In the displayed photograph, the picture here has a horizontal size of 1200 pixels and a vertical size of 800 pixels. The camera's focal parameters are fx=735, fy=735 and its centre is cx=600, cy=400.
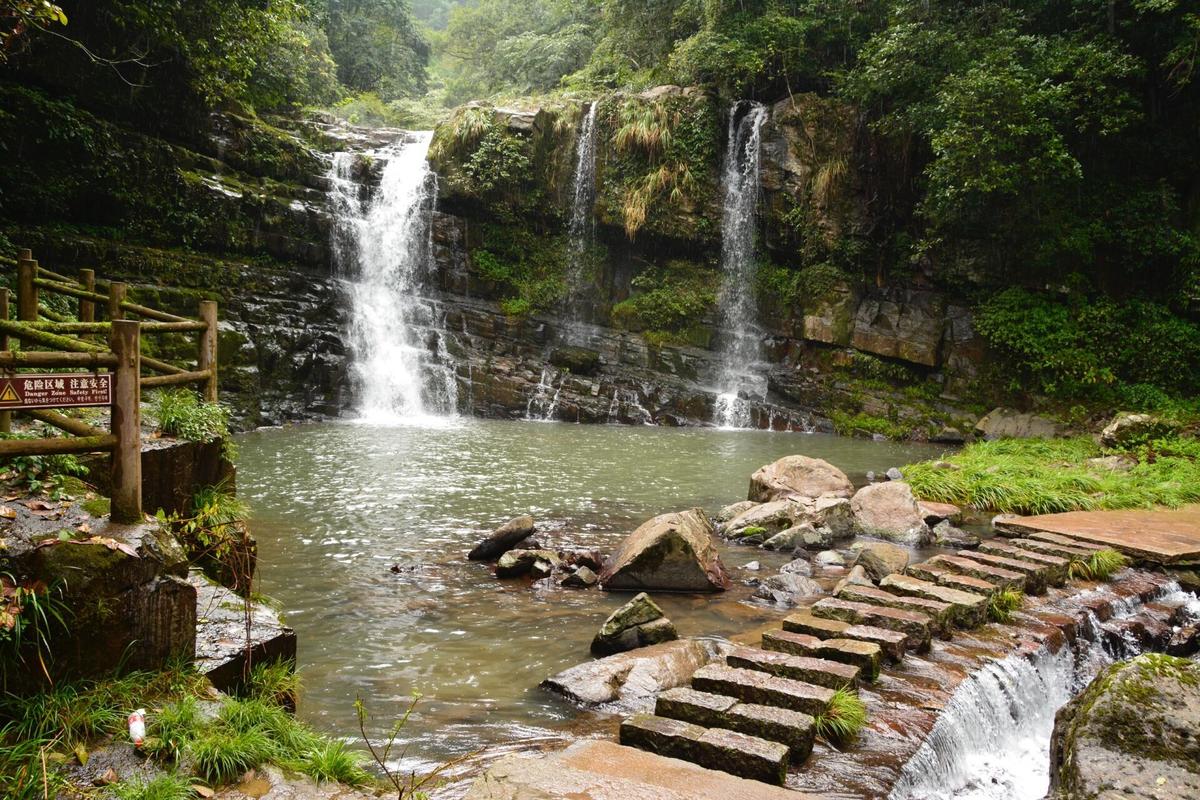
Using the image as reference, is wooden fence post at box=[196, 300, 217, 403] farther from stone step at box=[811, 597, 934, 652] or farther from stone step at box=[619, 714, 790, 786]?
stone step at box=[811, 597, 934, 652]

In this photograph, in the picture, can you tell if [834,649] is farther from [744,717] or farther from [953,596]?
[953,596]

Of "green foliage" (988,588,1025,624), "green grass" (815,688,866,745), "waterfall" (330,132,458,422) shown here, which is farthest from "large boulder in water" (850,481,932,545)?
"waterfall" (330,132,458,422)

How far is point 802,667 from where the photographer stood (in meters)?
3.93

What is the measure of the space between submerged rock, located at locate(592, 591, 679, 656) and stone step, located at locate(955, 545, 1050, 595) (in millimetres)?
2831

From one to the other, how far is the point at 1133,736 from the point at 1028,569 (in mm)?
3290

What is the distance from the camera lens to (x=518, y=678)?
15.1 feet

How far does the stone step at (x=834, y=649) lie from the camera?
13.3ft

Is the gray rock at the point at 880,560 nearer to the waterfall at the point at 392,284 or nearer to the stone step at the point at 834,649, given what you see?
the stone step at the point at 834,649

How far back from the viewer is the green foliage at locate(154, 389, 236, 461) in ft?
16.9

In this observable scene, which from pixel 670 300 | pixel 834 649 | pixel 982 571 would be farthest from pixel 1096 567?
pixel 670 300

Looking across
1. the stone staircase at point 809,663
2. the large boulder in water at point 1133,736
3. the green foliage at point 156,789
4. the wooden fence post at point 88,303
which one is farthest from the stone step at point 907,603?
the wooden fence post at point 88,303

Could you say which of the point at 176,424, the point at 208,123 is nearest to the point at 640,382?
the point at 208,123

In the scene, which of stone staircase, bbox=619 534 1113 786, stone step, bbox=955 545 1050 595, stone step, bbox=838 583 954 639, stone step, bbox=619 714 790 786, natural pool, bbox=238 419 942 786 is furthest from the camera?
stone step, bbox=955 545 1050 595

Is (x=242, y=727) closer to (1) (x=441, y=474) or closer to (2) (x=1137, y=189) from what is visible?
(1) (x=441, y=474)
